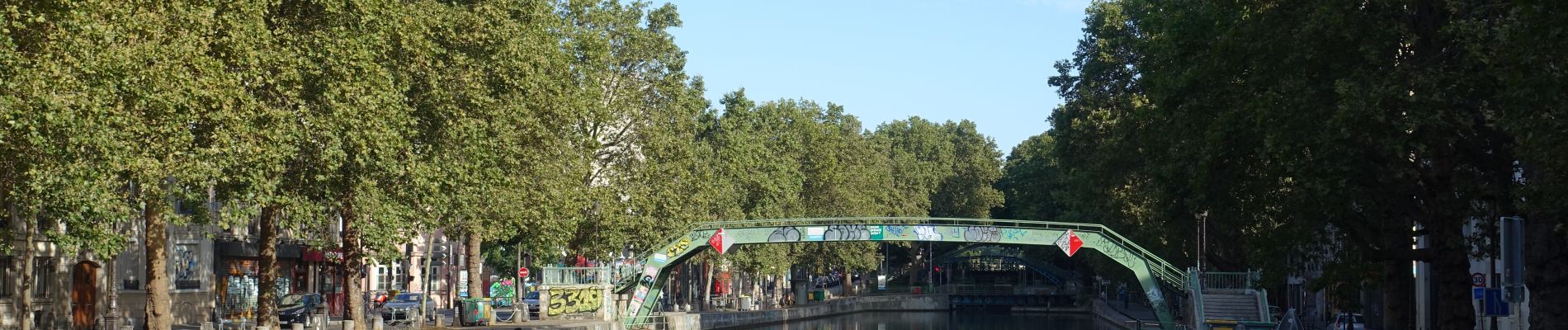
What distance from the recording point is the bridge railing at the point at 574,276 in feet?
168

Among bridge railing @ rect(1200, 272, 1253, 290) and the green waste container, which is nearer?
the green waste container

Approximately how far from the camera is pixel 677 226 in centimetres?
5747

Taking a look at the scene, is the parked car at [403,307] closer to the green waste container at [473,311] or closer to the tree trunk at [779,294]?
the green waste container at [473,311]

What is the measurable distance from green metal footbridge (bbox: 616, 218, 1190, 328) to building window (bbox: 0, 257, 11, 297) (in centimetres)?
1975

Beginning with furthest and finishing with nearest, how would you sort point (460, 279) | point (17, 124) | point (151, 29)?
point (460, 279) → point (151, 29) → point (17, 124)

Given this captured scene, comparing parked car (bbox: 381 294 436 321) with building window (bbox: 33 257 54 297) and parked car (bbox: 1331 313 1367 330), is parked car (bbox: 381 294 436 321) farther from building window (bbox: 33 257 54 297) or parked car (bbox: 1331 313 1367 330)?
parked car (bbox: 1331 313 1367 330)

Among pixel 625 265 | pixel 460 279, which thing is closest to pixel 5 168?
pixel 625 265

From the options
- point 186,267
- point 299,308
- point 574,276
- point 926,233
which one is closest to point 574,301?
point 574,276

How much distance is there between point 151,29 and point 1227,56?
20776mm

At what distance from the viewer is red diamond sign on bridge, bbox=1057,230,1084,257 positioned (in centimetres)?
4975

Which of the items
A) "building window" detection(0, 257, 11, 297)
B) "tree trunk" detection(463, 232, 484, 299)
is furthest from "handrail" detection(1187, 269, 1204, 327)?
"building window" detection(0, 257, 11, 297)

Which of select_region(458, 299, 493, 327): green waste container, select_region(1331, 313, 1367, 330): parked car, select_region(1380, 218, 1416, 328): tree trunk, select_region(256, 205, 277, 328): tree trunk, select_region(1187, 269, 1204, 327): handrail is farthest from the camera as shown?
select_region(1187, 269, 1204, 327): handrail

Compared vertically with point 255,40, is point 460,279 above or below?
below

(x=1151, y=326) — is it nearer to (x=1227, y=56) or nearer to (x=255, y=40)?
(x=1227, y=56)
